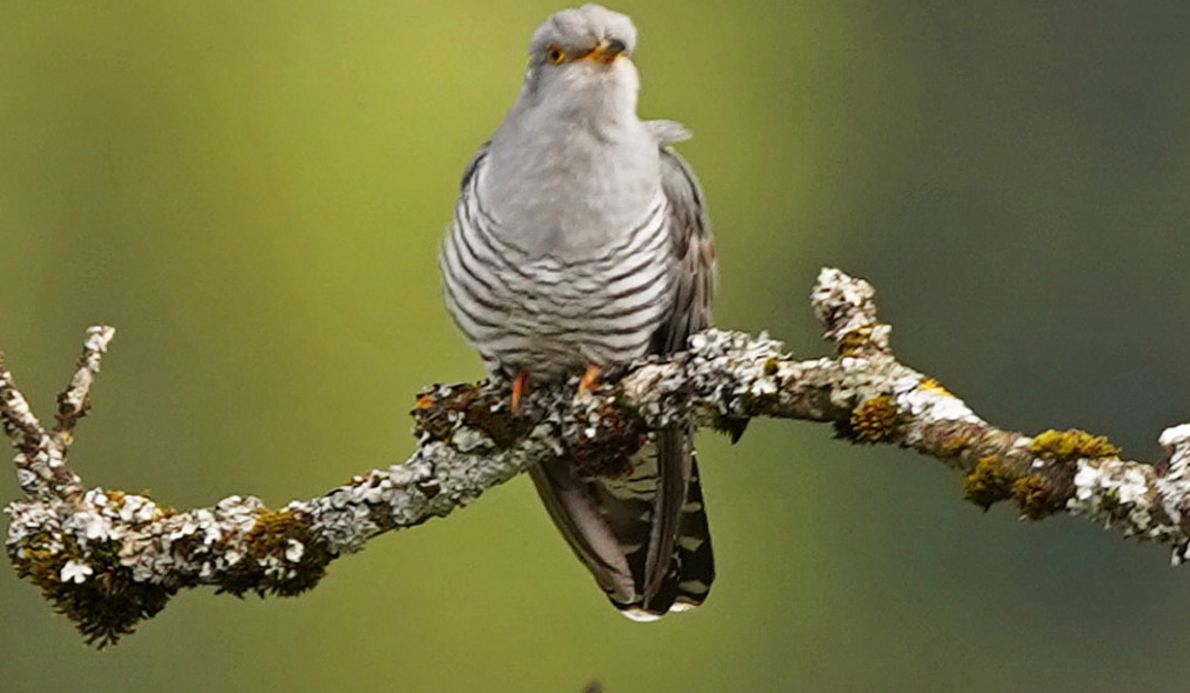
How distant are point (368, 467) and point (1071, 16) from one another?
7421mm

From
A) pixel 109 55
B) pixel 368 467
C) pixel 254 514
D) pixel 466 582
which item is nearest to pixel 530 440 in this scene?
pixel 254 514

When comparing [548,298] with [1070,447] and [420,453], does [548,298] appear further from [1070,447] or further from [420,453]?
[1070,447]

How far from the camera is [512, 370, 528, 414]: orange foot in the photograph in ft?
10.1

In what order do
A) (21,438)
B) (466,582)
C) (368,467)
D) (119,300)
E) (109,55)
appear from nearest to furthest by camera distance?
1. (21,438)
2. (368,467)
3. (466,582)
4. (119,300)
5. (109,55)

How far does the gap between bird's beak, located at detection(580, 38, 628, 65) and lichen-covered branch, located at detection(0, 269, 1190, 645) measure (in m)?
0.46

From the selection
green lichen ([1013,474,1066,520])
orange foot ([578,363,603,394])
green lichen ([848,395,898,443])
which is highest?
orange foot ([578,363,603,394])

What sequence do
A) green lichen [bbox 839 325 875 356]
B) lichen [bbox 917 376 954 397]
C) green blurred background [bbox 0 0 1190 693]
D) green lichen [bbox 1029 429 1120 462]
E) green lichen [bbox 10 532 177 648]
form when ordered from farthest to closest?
1. green blurred background [bbox 0 0 1190 693]
2. green lichen [bbox 10 532 177 648]
3. green lichen [bbox 839 325 875 356]
4. lichen [bbox 917 376 954 397]
5. green lichen [bbox 1029 429 1120 462]

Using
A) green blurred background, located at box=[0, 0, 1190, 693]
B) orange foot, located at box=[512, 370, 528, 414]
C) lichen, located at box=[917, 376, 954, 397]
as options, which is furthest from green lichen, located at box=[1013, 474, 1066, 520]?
green blurred background, located at box=[0, 0, 1190, 693]

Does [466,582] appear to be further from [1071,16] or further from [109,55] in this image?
[1071,16]

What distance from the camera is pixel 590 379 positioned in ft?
10.5

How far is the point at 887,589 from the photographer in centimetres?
1323

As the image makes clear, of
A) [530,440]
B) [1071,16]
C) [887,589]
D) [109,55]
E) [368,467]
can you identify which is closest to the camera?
[530,440]

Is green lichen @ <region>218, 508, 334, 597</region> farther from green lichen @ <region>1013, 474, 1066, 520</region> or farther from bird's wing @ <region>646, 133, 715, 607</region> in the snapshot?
green lichen @ <region>1013, 474, 1066, 520</region>

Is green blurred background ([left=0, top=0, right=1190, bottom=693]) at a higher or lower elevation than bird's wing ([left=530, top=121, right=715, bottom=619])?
higher
